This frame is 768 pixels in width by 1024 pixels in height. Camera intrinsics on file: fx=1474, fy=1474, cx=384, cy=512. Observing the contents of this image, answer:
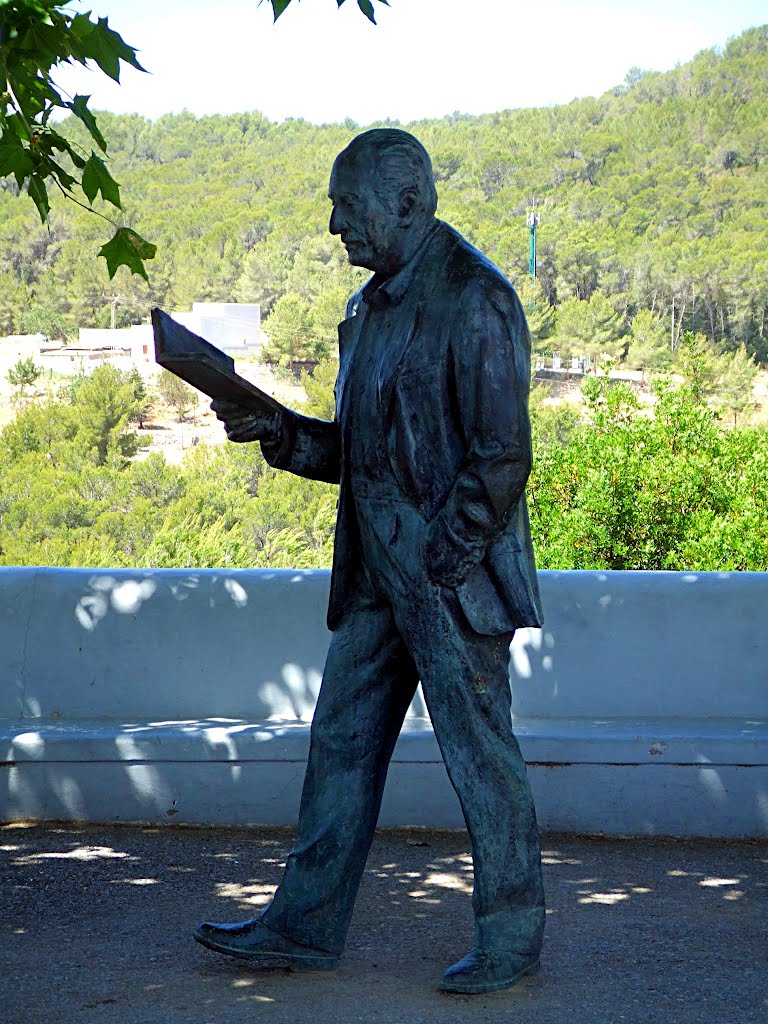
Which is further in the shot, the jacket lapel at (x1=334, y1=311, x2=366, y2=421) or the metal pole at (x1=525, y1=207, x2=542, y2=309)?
the metal pole at (x1=525, y1=207, x2=542, y2=309)

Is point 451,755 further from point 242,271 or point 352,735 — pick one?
point 242,271

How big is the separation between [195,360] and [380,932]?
5.51 ft

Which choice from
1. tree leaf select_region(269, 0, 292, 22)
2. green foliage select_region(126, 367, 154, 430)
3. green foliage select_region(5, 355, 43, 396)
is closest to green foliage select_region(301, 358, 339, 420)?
green foliage select_region(126, 367, 154, 430)

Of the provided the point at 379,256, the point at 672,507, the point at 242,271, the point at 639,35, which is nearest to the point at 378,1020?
the point at 379,256

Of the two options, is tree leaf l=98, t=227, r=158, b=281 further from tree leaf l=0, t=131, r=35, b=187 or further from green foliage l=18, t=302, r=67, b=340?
green foliage l=18, t=302, r=67, b=340

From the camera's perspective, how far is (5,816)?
4969 mm

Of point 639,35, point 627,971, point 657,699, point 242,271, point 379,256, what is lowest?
point 627,971

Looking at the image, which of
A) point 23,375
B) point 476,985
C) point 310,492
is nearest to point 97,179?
→ point 476,985

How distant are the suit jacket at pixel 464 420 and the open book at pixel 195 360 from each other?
1.04ft

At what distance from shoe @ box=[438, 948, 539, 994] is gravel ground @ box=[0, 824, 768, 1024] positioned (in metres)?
→ 0.04

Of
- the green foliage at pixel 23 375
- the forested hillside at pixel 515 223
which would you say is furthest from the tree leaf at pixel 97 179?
the green foliage at pixel 23 375

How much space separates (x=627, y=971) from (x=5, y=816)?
→ 2.32 meters

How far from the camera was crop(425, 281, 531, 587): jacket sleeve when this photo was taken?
3146mm

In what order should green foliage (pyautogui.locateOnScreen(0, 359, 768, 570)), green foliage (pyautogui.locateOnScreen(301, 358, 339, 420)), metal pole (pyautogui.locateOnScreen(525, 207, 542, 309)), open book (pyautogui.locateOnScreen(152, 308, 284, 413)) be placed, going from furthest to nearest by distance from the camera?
metal pole (pyautogui.locateOnScreen(525, 207, 542, 309)), green foliage (pyautogui.locateOnScreen(301, 358, 339, 420)), green foliage (pyautogui.locateOnScreen(0, 359, 768, 570)), open book (pyautogui.locateOnScreen(152, 308, 284, 413))
